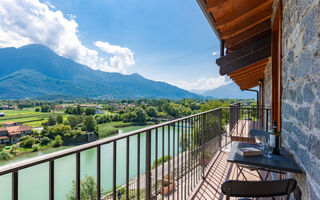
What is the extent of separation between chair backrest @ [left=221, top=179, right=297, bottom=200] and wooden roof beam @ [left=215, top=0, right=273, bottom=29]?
212cm

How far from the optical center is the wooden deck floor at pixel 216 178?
2180 mm

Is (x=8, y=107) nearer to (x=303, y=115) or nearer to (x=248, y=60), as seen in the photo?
(x=248, y=60)

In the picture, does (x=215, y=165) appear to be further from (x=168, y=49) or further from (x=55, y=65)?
(x=55, y=65)

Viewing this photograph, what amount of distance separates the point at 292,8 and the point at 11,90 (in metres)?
67.5

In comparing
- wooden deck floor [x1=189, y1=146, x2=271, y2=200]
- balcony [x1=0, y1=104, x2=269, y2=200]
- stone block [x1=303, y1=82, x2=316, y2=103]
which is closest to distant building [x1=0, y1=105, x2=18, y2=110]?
balcony [x1=0, y1=104, x2=269, y2=200]

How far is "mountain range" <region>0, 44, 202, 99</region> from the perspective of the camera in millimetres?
59688

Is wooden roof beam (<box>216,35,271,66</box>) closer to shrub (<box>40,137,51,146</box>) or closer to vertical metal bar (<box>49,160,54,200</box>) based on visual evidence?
vertical metal bar (<box>49,160,54,200</box>)

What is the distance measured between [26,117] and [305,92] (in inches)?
1326

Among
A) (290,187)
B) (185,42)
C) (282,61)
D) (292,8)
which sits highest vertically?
(185,42)

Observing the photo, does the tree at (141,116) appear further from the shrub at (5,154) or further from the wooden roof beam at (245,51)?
the wooden roof beam at (245,51)

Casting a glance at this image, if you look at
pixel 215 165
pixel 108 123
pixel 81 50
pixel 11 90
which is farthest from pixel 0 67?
pixel 215 165

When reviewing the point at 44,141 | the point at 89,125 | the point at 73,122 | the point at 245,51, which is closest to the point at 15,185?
the point at 245,51

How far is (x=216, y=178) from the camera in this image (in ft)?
8.61

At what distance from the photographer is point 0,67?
231 ft
